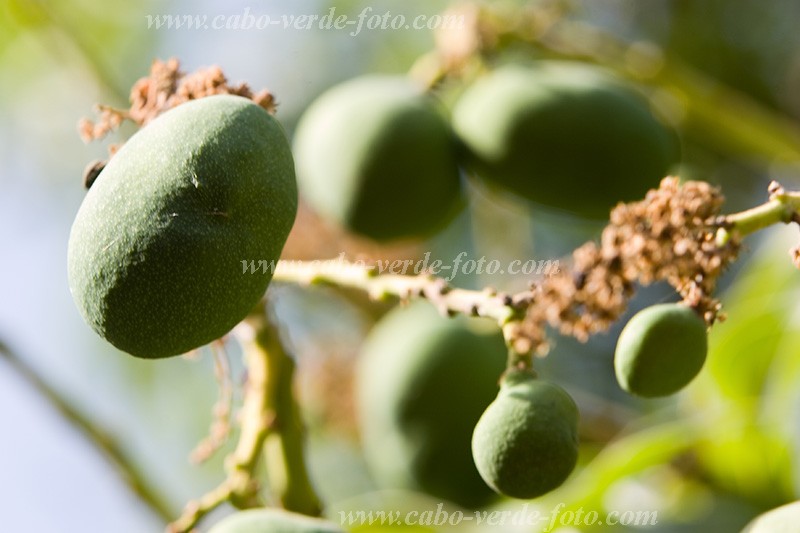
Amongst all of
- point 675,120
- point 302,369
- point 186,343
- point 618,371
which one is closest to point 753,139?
point 675,120

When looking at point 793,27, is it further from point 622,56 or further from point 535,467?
point 535,467

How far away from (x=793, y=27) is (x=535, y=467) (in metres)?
2.02

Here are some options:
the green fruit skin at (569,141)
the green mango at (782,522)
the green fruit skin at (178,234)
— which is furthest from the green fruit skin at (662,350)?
the green fruit skin at (569,141)

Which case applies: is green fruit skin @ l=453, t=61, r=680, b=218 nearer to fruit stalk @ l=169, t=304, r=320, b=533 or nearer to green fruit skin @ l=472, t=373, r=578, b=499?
fruit stalk @ l=169, t=304, r=320, b=533

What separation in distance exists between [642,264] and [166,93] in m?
0.38

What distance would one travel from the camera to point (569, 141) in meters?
1.29

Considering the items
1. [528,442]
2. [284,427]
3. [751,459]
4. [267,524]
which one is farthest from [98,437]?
[751,459]

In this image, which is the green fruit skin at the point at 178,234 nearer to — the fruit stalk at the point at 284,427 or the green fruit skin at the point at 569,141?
the fruit stalk at the point at 284,427

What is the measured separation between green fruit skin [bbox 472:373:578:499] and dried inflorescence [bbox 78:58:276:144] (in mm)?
290

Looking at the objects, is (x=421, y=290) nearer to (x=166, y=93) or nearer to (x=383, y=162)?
(x=166, y=93)

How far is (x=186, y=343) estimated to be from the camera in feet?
2.31

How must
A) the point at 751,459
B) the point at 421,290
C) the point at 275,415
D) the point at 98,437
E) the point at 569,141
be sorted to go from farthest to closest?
the point at 751,459, the point at 569,141, the point at 98,437, the point at 275,415, the point at 421,290

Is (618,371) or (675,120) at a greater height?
(675,120)

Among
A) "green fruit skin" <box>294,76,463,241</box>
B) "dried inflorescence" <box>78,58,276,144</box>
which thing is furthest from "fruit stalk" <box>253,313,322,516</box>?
"green fruit skin" <box>294,76,463,241</box>
